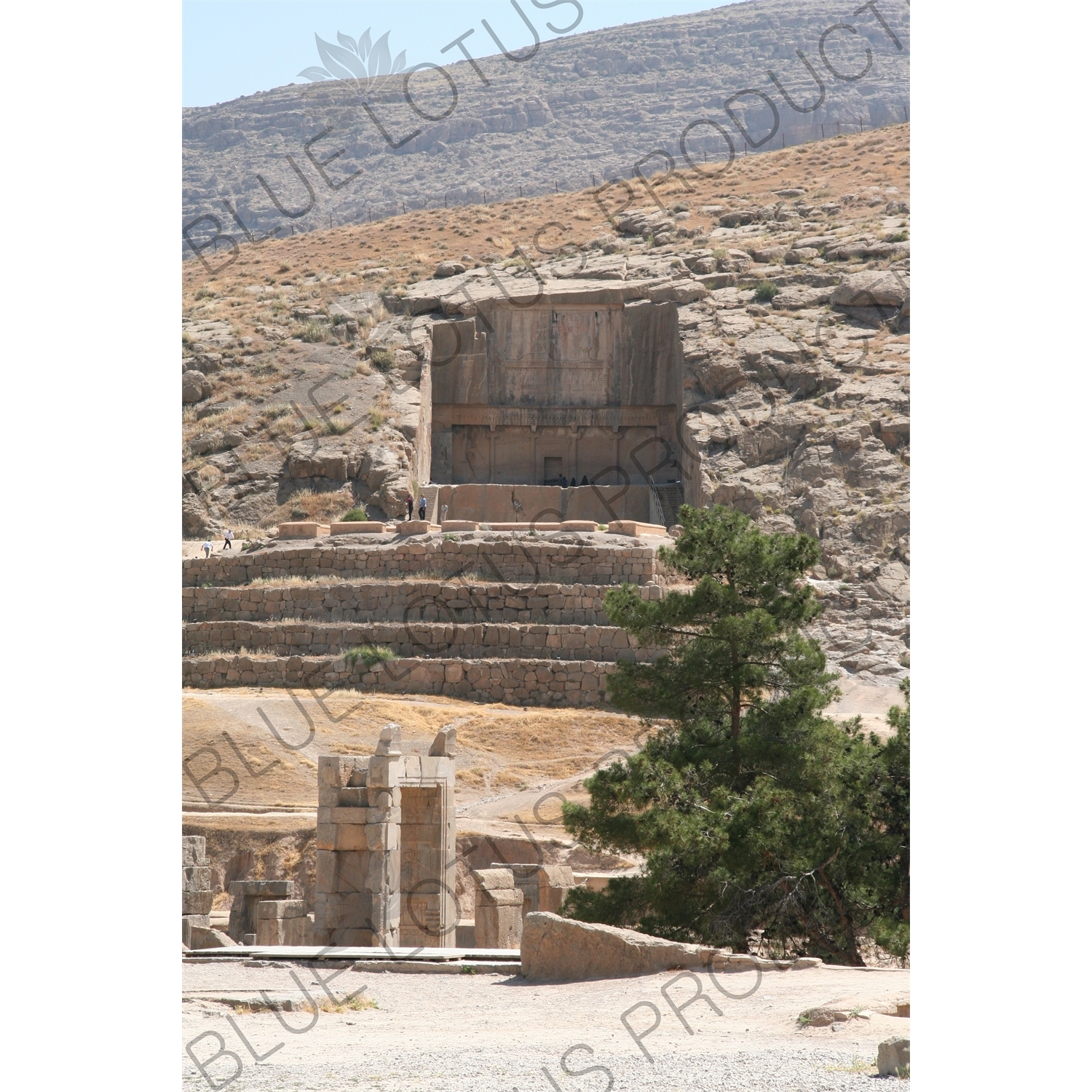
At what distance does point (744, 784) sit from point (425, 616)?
20128mm

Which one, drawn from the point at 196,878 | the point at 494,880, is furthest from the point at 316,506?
the point at 494,880

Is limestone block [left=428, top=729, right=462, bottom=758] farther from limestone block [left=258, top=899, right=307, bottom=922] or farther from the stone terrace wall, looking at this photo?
the stone terrace wall

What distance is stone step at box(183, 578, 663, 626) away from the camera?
3444 cm

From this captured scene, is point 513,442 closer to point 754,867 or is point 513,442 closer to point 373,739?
point 373,739

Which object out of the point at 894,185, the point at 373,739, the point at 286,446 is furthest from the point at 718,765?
the point at 894,185

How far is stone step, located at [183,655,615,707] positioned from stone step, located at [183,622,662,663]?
0.47 meters

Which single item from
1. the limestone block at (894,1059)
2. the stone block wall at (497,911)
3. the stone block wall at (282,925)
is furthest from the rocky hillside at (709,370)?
the limestone block at (894,1059)

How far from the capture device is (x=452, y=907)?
17875 millimetres

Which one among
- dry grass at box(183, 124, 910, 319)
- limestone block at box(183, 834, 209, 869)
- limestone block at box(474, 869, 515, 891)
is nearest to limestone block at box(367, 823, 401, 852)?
limestone block at box(474, 869, 515, 891)

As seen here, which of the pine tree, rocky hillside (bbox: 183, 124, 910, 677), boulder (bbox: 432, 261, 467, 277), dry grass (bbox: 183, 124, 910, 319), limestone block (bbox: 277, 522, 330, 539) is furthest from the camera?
dry grass (bbox: 183, 124, 910, 319)

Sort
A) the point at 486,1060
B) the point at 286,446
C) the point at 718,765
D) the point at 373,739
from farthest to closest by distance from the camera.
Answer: the point at 286,446, the point at 373,739, the point at 718,765, the point at 486,1060

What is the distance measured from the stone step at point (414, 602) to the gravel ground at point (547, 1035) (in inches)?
865

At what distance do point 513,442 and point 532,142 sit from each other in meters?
84.5

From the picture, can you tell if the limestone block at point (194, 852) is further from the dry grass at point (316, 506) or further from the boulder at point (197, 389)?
the boulder at point (197, 389)
